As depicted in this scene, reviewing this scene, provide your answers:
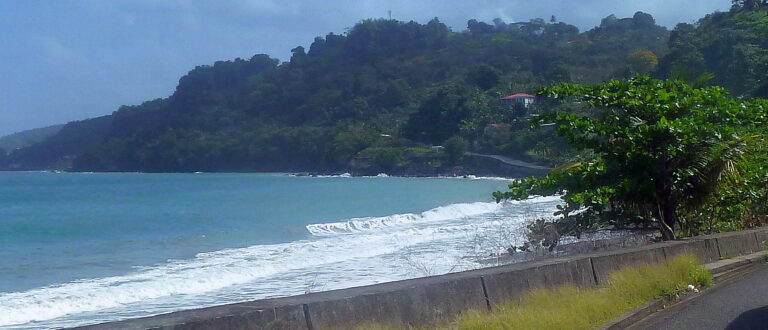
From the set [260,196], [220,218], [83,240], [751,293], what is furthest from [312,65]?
[751,293]

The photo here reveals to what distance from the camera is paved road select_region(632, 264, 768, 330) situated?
7.96 metres

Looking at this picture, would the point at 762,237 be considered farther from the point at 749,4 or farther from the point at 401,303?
the point at 749,4

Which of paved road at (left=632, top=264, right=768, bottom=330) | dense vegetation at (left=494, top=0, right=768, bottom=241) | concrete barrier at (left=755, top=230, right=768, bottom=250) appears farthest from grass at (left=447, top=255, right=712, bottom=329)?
concrete barrier at (left=755, top=230, right=768, bottom=250)

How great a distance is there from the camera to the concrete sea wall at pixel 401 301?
19.4 feet

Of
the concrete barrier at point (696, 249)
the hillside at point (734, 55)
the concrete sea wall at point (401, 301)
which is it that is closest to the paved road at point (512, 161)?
the hillside at point (734, 55)

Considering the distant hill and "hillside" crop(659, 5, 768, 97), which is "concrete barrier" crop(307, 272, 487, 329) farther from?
the distant hill

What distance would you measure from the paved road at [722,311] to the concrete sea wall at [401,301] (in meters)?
0.91

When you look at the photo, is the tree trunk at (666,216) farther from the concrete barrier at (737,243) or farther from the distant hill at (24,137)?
the distant hill at (24,137)

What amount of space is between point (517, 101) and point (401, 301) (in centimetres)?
7995

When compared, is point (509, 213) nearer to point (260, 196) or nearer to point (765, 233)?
point (765, 233)

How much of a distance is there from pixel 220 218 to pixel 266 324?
35024mm

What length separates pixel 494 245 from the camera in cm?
1942

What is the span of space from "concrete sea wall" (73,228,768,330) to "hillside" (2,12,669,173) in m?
62.8

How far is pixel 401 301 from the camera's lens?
7.01 metres
